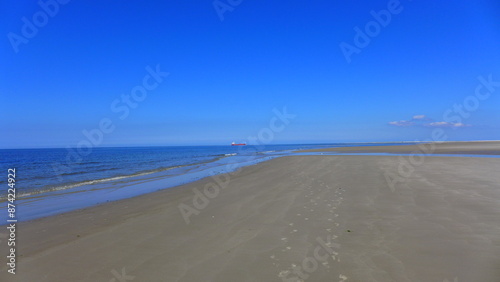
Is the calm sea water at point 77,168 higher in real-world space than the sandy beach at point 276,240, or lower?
higher

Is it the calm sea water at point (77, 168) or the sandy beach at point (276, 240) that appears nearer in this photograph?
the sandy beach at point (276, 240)

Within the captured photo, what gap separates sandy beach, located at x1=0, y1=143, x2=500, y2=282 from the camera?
459 cm

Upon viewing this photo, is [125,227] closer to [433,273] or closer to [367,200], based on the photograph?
[433,273]

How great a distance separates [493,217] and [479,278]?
4161 mm

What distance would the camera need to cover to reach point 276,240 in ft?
19.9

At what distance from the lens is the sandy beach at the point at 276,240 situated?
4590 millimetres

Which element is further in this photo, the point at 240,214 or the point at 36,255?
the point at 240,214

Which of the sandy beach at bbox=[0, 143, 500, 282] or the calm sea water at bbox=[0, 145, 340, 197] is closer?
the sandy beach at bbox=[0, 143, 500, 282]

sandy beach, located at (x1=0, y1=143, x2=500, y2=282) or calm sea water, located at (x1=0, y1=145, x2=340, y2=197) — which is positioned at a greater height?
calm sea water, located at (x1=0, y1=145, x2=340, y2=197)

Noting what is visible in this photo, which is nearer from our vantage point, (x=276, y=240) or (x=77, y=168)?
(x=276, y=240)

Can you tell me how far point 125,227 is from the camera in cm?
738

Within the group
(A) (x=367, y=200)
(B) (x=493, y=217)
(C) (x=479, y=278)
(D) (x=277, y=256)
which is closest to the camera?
(C) (x=479, y=278)

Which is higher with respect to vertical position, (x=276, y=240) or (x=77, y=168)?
(x=77, y=168)

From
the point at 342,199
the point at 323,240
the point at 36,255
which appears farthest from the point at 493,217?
the point at 36,255
